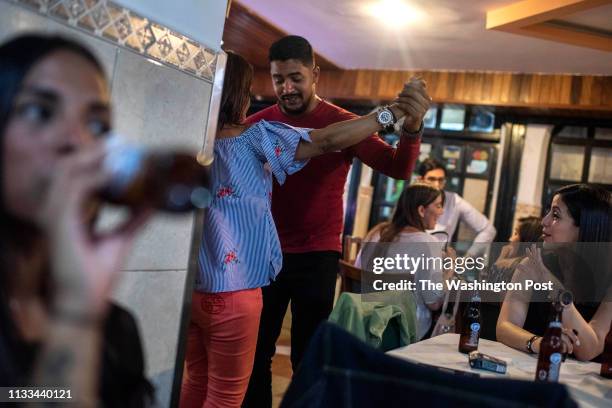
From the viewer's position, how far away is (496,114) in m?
4.81

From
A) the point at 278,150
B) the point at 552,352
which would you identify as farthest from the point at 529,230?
the point at 278,150

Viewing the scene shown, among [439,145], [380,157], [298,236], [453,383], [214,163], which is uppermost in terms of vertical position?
[439,145]

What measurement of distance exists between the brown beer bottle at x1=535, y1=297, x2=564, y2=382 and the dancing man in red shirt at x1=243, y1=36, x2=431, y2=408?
24.1 inches

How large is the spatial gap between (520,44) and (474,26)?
1.35 ft

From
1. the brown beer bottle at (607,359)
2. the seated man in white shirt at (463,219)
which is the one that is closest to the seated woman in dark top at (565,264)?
the brown beer bottle at (607,359)

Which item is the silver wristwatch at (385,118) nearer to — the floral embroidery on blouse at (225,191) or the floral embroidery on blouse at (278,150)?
the floral embroidery on blouse at (278,150)

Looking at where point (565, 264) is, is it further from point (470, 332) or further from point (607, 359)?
point (470, 332)

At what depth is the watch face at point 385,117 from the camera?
141 cm

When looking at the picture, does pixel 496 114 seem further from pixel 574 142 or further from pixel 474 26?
pixel 474 26

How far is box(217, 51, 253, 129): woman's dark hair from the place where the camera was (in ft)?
4.72

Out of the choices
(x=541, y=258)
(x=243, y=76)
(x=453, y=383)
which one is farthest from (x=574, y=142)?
(x=453, y=383)

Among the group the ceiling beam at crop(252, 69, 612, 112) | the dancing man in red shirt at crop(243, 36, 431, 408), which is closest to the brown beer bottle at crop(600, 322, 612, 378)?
the dancing man in red shirt at crop(243, 36, 431, 408)

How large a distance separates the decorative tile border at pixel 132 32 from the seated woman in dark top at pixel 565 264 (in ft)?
4.19

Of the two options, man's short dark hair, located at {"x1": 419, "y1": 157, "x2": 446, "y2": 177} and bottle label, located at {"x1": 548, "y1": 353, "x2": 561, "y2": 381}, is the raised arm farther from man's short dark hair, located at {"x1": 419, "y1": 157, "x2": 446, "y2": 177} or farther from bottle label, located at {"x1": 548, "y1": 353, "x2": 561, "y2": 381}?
man's short dark hair, located at {"x1": 419, "y1": 157, "x2": 446, "y2": 177}
